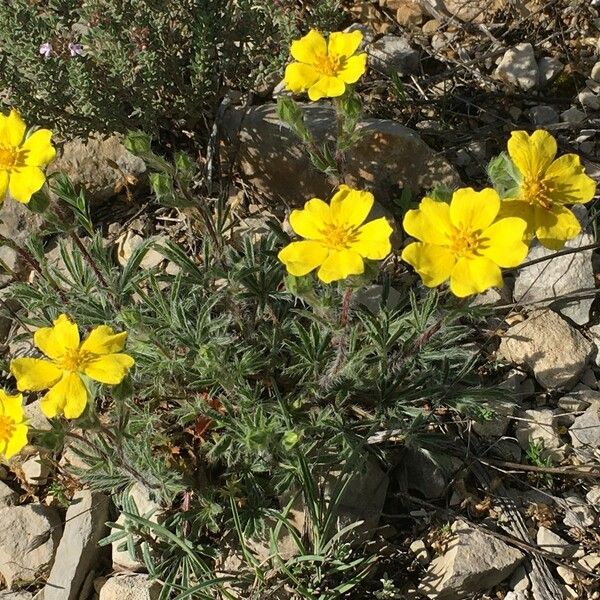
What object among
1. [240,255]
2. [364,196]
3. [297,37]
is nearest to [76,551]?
[240,255]

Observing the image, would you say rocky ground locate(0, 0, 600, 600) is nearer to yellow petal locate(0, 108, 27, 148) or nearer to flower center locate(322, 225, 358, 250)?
flower center locate(322, 225, 358, 250)

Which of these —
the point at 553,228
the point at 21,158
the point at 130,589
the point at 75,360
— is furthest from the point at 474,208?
the point at 130,589

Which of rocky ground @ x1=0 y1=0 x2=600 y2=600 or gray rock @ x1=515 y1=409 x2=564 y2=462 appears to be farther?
gray rock @ x1=515 y1=409 x2=564 y2=462

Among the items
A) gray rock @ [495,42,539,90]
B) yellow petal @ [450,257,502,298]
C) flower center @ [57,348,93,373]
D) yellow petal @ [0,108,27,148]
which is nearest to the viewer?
yellow petal @ [450,257,502,298]

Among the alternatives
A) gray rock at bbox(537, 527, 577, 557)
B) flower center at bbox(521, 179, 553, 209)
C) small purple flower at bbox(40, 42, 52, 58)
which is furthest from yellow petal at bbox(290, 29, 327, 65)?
gray rock at bbox(537, 527, 577, 557)

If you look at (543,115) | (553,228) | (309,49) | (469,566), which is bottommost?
(469,566)

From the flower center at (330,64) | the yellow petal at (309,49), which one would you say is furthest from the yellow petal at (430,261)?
the yellow petal at (309,49)

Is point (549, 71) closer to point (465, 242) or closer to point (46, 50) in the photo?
point (465, 242)

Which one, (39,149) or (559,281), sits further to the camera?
(559,281)
